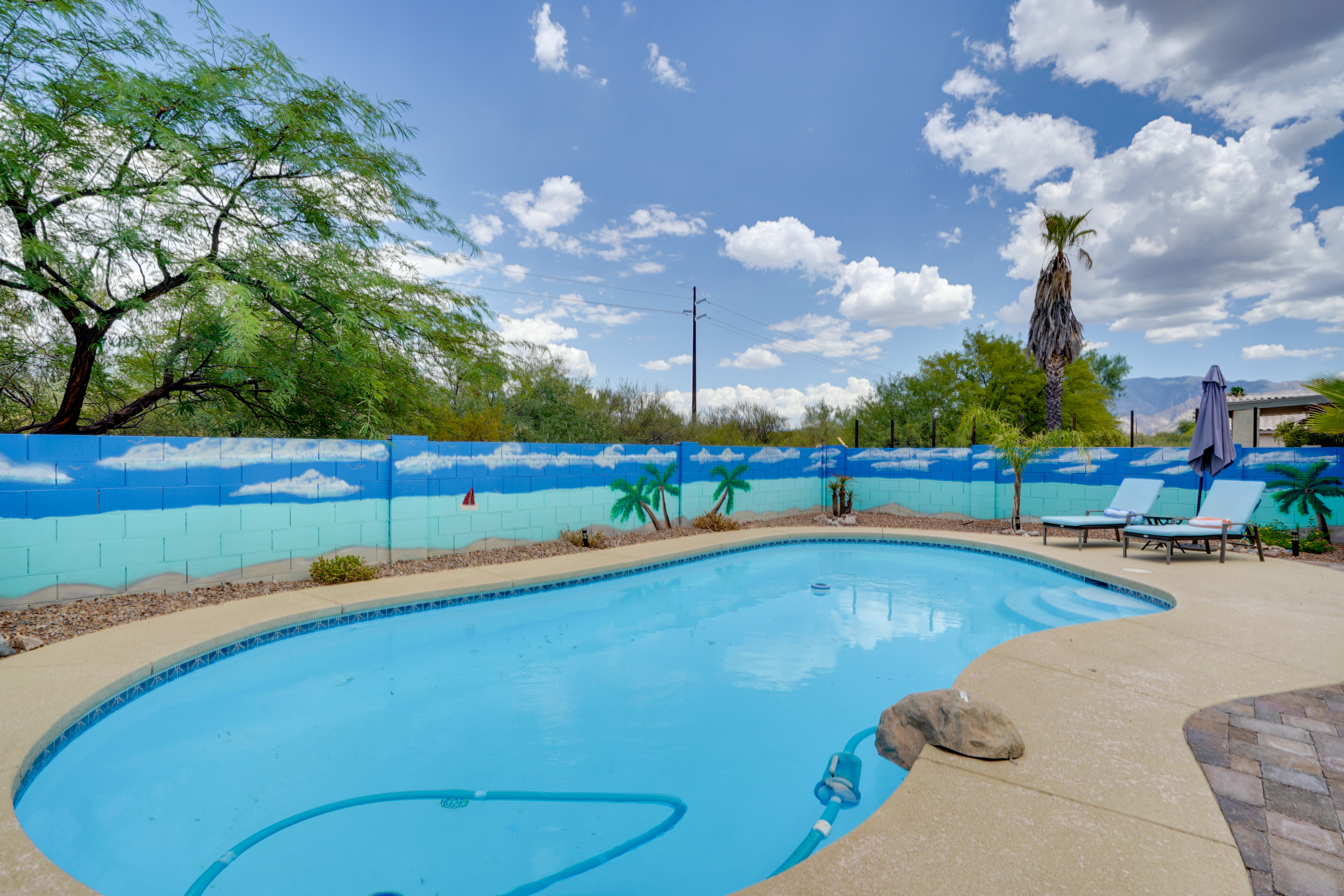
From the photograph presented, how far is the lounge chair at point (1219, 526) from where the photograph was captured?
7309mm

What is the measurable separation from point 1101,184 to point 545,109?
12913 millimetres

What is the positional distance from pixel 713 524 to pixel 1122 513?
668 centimetres

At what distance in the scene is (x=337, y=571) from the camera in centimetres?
638

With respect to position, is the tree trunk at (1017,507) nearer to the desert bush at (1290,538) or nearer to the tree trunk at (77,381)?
the desert bush at (1290,538)

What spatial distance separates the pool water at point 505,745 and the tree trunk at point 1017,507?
15.6 ft

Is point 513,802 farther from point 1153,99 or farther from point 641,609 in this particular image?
point 1153,99

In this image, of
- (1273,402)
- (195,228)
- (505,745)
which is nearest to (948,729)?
(505,745)

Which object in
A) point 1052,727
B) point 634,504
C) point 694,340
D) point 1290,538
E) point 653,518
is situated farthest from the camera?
point 694,340

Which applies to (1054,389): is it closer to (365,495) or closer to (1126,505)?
(1126,505)

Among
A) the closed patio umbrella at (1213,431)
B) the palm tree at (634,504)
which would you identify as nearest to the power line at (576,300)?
the palm tree at (634,504)

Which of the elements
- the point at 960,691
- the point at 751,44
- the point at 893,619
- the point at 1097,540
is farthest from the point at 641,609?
the point at 751,44

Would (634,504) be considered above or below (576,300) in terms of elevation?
below

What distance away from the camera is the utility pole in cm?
2130

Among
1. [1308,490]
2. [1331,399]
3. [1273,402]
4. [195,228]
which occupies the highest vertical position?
[195,228]
